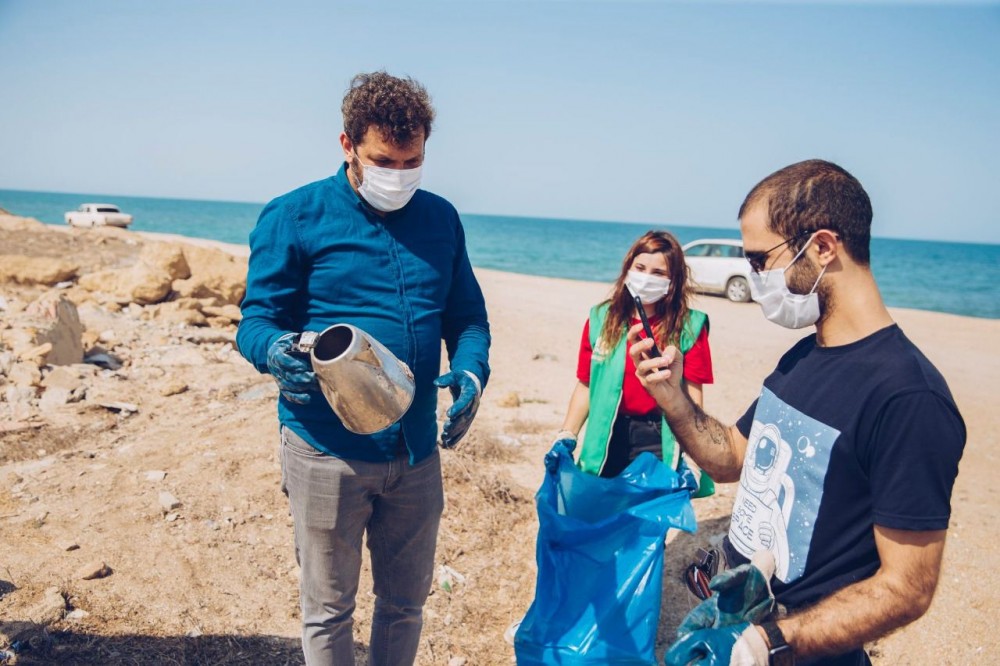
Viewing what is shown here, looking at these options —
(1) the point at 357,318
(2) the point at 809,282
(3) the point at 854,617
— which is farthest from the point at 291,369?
(3) the point at 854,617

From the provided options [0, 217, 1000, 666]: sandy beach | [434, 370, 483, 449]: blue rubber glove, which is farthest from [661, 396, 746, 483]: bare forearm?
[0, 217, 1000, 666]: sandy beach

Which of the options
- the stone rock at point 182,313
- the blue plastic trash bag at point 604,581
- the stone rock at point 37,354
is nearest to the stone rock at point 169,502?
the blue plastic trash bag at point 604,581

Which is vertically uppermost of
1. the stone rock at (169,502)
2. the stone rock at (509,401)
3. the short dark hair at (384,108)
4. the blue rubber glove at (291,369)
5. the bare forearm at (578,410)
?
the short dark hair at (384,108)

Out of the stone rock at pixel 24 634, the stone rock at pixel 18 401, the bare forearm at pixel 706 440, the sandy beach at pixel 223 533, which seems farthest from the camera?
the stone rock at pixel 18 401

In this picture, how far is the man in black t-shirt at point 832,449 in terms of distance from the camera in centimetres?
139

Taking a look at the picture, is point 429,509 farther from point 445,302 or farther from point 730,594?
point 730,594

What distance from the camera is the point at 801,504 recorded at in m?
1.64

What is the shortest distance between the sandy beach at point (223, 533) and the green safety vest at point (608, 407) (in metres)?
0.81

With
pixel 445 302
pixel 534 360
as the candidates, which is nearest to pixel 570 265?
pixel 534 360

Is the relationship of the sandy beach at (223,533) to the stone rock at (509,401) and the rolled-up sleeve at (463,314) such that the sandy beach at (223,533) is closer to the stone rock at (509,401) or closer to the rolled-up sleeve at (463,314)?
the stone rock at (509,401)

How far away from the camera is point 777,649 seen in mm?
1433

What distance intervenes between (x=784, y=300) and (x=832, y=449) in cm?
39

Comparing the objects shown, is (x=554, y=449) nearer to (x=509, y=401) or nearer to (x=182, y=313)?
(x=509, y=401)

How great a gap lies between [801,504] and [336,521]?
1289 mm
